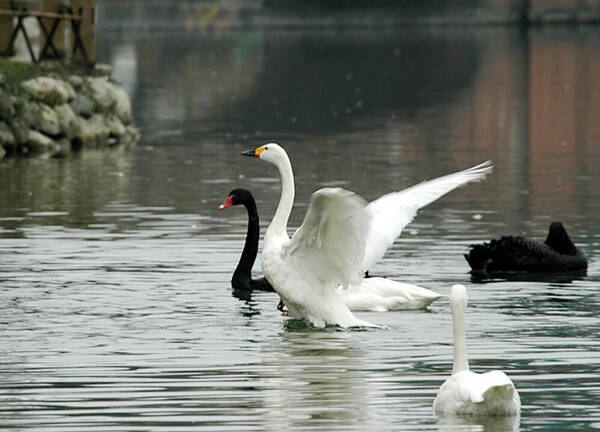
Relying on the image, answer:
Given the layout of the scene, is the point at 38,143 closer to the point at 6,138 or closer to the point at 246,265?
the point at 6,138

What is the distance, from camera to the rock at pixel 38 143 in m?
29.8

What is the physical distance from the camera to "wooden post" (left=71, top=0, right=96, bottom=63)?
3262 cm

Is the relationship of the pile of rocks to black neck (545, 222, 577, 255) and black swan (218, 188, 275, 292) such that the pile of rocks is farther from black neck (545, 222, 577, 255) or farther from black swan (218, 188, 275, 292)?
black neck (545, 222, 577, 255)

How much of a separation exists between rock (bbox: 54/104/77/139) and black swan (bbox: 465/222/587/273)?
613 inches

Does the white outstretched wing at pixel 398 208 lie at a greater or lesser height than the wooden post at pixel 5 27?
lesser

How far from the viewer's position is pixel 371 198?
75.2 ft

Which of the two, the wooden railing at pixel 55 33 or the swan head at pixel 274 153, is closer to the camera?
the swan head at pixel 274 153

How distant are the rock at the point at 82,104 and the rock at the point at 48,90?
307mm

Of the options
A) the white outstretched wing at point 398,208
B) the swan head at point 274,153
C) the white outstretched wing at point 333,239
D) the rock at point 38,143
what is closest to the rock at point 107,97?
the rock at point 38,143

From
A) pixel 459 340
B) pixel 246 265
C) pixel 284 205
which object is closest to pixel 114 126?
pixel 246 265

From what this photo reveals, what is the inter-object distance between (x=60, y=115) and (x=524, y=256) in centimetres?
1583

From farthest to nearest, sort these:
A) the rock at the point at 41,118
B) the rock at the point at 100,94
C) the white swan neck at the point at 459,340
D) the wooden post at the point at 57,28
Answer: the wooden post at the point at 57,28, the rock at the point at 100,94, the rock at the point at 41,118, the white swan neck at the point at 459,340

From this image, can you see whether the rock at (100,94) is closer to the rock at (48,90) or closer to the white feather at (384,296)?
the rock at (48,90)

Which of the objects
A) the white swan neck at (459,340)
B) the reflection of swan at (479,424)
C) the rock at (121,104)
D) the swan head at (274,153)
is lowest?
the rock at (121,104)
